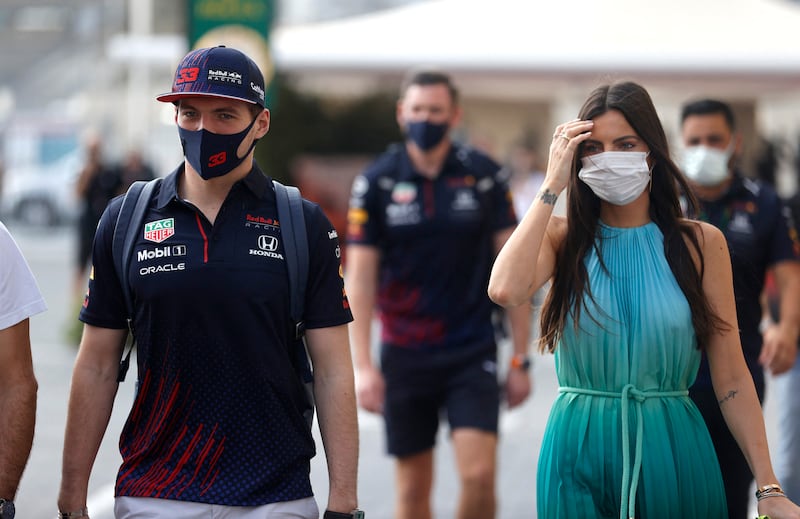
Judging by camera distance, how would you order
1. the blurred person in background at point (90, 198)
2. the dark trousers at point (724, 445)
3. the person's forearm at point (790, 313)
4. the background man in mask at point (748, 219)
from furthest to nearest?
the blurred person in background at point (90, 198), the person's forearm at point (790, 313), the background man in mask at point (748, 219), the dark trousers at point (724, 445)

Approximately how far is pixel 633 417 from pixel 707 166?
2.32 meters

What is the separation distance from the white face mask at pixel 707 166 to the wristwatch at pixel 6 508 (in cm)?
343

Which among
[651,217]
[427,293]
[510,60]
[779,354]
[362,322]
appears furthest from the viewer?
[510,60]

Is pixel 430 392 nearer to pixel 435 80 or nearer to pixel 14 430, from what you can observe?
pixel 435 80

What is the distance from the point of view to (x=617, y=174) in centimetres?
398

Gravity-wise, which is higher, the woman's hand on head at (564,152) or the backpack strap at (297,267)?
the woman's hand on head at (564,152)

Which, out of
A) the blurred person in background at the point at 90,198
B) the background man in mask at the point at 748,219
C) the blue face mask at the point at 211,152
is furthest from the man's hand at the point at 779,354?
the blurred person in background at the point at 90,198

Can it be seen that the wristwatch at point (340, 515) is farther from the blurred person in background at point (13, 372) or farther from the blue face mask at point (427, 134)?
the blue face mask at point (427, 134)

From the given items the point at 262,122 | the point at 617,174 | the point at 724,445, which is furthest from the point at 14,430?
the point at 724,445

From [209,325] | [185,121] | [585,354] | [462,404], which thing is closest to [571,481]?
[585,354]

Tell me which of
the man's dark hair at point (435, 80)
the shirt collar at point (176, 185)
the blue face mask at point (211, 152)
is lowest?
the shirt collar at point (176, 185)

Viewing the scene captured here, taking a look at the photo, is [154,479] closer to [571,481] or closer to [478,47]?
[571,481]

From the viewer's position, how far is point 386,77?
19.0 meters

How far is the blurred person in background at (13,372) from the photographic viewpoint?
12.6 feet
